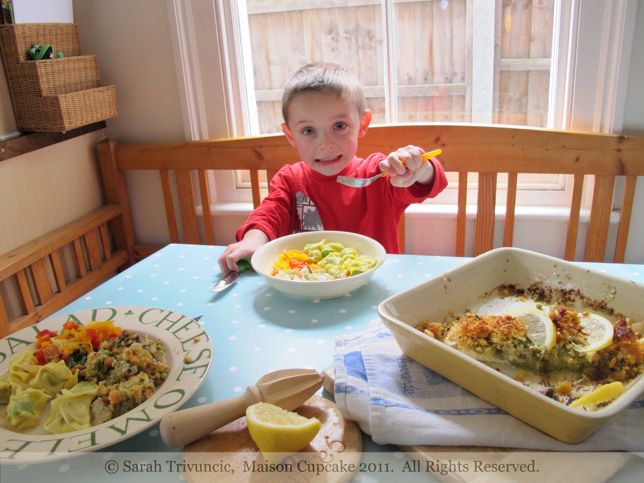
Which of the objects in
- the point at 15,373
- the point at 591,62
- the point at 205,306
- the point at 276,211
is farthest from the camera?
the point at 591,62

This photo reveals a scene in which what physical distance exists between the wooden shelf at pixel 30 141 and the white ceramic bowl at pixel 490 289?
3.91 feet

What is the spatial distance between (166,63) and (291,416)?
147 cm

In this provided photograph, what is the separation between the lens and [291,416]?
585 mm

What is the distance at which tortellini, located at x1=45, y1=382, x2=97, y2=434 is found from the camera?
0.61m

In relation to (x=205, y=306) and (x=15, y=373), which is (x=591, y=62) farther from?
(x=15, y=373)

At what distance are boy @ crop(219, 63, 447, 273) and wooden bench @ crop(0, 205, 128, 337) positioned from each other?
0.66m

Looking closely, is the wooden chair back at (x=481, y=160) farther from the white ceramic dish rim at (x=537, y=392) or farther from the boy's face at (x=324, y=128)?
the white ceramic dish rim at (x=537, y=392)

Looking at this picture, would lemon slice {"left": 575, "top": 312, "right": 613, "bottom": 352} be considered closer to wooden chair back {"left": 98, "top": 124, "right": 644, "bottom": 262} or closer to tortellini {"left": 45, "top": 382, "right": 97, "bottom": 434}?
tortellini {"left": 45, "top": 382, "right": 97, "bottom": 434}

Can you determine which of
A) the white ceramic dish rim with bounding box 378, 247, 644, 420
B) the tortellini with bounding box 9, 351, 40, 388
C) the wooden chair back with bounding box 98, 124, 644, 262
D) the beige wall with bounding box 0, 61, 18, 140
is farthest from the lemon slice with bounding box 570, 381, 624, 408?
the beige wall with bounding box 0, 61, 18, 140

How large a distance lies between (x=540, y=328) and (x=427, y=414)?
0.18 m

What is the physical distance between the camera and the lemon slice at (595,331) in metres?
0.63

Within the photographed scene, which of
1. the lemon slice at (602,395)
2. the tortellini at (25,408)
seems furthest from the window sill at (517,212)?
the tortellini at (25,408)

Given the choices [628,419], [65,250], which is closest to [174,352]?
[628,419]

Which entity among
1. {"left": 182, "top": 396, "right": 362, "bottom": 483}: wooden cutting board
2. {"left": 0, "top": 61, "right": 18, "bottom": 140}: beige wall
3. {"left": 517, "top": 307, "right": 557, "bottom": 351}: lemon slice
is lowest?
{"left": 182, "top": 396, "right": 362, "bottom": 483}: wooden cutting board
